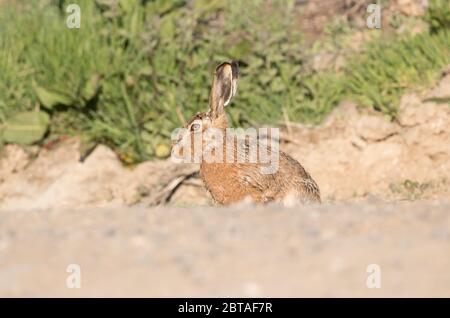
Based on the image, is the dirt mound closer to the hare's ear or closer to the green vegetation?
the green vegetation

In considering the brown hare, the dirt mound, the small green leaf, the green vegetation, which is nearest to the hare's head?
the brown hare

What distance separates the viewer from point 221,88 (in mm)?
8125

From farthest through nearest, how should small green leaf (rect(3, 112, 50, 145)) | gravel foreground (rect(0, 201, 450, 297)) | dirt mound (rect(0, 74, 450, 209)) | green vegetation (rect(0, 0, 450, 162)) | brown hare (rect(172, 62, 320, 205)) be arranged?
small green leaf (rect(3, 112, 50, 145))
green vegetation (rect(0, 0, 450, 162))
dirt mound (rect(0, 74, 450, 209))
brown hare (rect(172, 62, 320, 205))
gravel foreground (rect(0, 201, 450, 297))

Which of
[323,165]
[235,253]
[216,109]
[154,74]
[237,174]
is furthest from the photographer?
Result: [154,74]

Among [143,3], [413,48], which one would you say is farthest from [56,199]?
[413,48]

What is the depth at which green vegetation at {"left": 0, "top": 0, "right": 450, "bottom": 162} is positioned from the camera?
33.4 ft

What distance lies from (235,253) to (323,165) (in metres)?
5.27

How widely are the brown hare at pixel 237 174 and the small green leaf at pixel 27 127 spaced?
2612 mm

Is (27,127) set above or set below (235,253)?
above

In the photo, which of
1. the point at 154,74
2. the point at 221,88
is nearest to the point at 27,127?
the point at 154,74

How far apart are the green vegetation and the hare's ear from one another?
6.66 feet

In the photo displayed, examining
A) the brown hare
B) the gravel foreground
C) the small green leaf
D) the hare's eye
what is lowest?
the gravel foreground

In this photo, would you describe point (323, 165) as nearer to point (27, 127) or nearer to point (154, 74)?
point (154, 74)

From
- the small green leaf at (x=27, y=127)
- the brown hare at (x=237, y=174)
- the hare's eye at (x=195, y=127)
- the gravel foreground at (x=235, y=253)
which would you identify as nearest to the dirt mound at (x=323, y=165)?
the small green leaf at (x=27, y=127)
